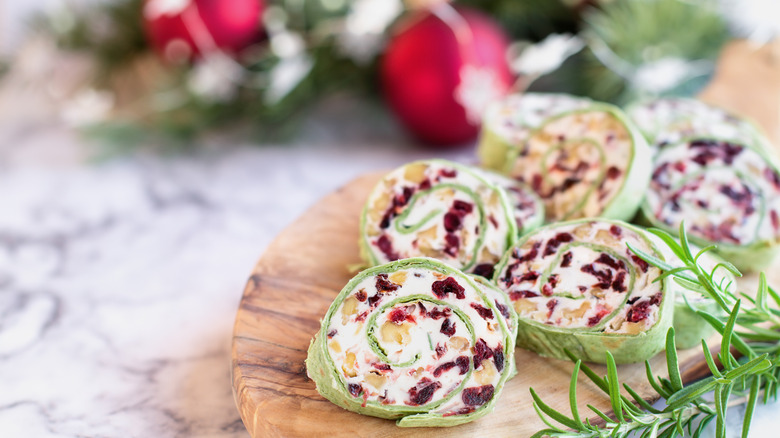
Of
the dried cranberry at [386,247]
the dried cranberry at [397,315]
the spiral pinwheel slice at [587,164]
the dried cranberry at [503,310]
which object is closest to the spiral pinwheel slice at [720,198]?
the spiral pinwheel slice at [587,164]

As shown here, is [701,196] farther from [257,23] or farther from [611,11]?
[257,23]

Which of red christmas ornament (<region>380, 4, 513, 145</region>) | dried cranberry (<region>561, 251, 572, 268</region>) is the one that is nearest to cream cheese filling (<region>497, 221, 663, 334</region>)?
dried cranberry (<region>561, 251, 572, 268</region>)

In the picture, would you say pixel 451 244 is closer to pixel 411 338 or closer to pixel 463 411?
pixel 411 338

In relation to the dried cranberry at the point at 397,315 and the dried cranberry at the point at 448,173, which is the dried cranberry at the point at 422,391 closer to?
the dried cranberry at the point at 397,315

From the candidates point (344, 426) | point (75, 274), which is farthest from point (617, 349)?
point (75, 274)

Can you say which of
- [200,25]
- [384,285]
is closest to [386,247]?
[384,285]

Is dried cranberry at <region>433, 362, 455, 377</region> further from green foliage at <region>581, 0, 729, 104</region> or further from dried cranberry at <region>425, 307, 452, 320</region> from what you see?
green foliage at <region>581, 0, 729, 104</region>
